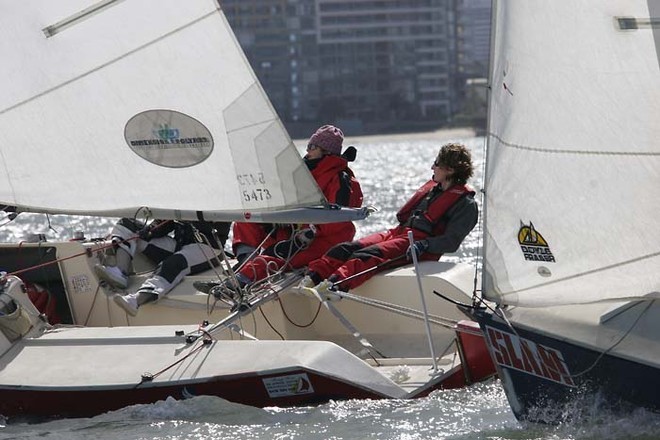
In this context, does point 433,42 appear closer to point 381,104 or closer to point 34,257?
point 381,104

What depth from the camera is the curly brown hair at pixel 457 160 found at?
7.14 meters

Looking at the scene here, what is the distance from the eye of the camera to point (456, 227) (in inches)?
280

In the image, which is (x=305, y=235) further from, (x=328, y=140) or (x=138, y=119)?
(x=138, y=119)

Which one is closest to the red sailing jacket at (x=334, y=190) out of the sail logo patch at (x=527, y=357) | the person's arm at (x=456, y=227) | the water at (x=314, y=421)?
the person's arm at (x=456, y=227)

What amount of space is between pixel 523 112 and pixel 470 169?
6.26 ft

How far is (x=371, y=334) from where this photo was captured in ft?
23.6

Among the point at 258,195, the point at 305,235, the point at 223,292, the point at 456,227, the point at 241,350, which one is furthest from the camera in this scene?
the point at 305,235

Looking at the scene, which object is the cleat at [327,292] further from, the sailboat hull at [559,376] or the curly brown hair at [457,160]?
the sailboat hull at [559,376]

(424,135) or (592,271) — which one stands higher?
(592,271)

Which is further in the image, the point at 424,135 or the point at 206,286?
the point at 424,135

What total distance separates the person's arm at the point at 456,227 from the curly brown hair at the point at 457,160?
111 mm

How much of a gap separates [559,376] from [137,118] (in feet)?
7.46

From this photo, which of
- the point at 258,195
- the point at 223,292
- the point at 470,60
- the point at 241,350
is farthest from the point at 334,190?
the point at 470,60

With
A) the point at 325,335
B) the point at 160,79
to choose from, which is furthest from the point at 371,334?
the point at 160,79
